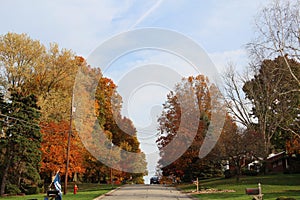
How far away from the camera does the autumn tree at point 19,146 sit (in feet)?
117

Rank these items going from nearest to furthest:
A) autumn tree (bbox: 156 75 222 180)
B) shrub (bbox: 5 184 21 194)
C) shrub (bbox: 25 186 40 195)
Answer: shrub (bbox: 5 184 21 194), shrub (bbox: 25 186 40 195), autumn tree (bbox: 156 75 222 180)

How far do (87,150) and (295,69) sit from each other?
22.0 metres

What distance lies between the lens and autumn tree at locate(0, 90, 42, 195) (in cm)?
3569

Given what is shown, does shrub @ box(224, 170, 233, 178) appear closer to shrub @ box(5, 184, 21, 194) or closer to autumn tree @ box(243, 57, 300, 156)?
autumn tree @ box(243, 57, 300, 156)

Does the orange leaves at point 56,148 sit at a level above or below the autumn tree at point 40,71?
below

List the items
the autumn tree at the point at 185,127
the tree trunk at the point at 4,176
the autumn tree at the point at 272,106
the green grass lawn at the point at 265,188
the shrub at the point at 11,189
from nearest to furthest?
the green grass lawn at the point at 265,188
the tree trunk at the point at 4,176
the shrub at the point at 11,189
the autumn tree at the point at 272,106
the autumn tree at the point at 185,127

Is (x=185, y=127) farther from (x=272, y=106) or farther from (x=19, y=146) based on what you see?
(x=19, y=146)

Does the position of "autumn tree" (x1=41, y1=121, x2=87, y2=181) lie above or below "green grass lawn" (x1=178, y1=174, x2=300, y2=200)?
above

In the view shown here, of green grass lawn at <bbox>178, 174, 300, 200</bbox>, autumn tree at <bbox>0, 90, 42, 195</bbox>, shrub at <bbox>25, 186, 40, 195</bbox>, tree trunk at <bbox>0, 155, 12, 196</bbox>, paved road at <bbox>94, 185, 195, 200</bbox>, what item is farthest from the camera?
shrub at <bbox>25, 186, 40, 195</bbox>

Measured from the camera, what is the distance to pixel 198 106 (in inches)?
1828

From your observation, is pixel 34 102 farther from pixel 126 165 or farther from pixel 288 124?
pixel 288 124

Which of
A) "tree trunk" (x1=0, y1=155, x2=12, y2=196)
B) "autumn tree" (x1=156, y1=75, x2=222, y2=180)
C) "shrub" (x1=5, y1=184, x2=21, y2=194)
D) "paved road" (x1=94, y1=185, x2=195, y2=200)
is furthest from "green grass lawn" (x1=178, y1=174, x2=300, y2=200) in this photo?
"tree trunk" (x1=0, y1=155, x2=12, y2=196)

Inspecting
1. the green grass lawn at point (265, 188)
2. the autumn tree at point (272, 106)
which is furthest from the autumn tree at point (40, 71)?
the autumn tree at point (272, 106)

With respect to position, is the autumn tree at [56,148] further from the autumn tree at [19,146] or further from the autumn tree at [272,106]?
the autumn tree at [272,106]
